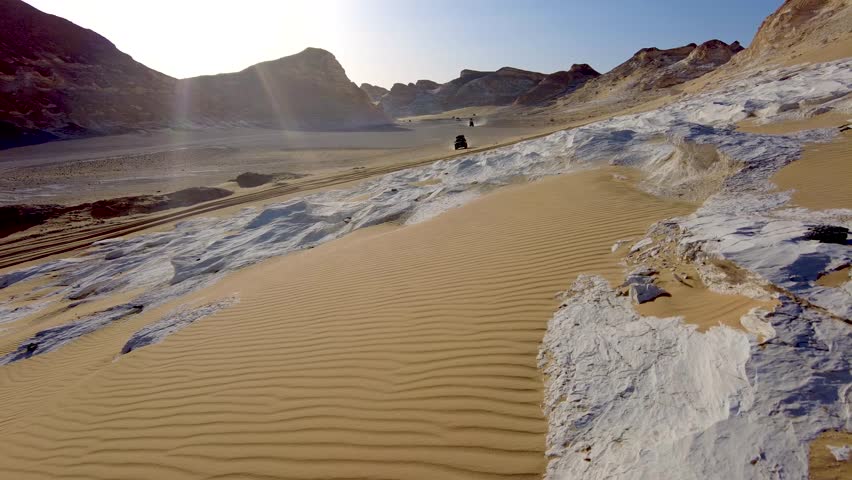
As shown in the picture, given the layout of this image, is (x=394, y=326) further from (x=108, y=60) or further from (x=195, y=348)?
(x=108, y=60)

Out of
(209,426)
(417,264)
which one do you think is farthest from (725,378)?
(417,264)

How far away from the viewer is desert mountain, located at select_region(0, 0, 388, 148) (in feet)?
131

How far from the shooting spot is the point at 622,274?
436cm

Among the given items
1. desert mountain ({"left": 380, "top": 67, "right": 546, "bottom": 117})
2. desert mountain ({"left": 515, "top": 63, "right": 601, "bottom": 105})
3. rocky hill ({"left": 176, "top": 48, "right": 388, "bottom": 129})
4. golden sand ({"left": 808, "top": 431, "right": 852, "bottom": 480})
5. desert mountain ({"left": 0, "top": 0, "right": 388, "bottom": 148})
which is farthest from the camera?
desert mountain ({"left": 380, "top": 67, "right": 546, "bottom": 117})

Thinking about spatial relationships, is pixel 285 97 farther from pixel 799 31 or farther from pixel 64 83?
pixel 799 31

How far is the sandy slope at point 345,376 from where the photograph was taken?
2.81 meters

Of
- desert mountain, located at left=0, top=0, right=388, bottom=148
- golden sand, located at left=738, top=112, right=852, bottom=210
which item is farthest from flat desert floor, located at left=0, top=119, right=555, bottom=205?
golden sand, located at left=738, top=112, right=852, bottom=210

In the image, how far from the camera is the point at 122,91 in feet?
155

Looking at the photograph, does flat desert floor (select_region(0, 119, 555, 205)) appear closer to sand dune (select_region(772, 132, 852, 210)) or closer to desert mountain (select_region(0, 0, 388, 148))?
desert mountain (select_region(0, 0, 388, 148))

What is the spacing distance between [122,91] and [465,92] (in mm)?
59134

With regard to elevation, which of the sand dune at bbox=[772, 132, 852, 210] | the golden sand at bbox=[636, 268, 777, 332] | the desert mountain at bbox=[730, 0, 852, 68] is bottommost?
the golden sand at bbox=[636, 268, 777, 332]

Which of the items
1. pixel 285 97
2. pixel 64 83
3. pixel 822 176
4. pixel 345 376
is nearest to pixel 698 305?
pixel 345 376

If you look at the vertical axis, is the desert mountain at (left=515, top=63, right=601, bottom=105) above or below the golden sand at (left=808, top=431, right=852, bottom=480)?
above

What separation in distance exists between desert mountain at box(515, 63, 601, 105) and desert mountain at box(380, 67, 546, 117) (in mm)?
8733
